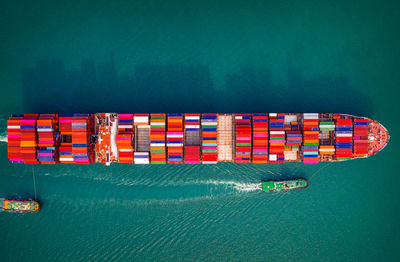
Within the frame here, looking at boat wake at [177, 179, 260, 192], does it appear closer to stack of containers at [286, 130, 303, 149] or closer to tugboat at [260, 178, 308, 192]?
tugboat at [260, 178, 308, 192]

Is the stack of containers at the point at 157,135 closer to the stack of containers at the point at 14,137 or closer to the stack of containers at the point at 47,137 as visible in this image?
the stack of containers at the point at 47,137

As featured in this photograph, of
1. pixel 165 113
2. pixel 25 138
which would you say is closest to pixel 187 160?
pixel 165 113

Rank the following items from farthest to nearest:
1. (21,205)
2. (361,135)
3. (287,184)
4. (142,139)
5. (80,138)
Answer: (21,205)
(287,184)
(142,139)
(361,135)
(80,138)

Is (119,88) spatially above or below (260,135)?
above

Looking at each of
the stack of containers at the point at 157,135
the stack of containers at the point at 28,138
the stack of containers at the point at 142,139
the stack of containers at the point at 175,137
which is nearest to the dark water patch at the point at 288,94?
the stack of containers at the point at 175,137

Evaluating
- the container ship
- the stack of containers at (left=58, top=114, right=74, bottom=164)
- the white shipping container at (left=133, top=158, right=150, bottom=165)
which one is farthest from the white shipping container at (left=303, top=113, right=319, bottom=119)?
the stack of containers at (left=58, top=114, right=74, bottom=164)

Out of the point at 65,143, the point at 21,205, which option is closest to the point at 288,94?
the point at 65,143

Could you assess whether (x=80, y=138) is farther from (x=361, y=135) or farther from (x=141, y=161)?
(x=361, y=135)
